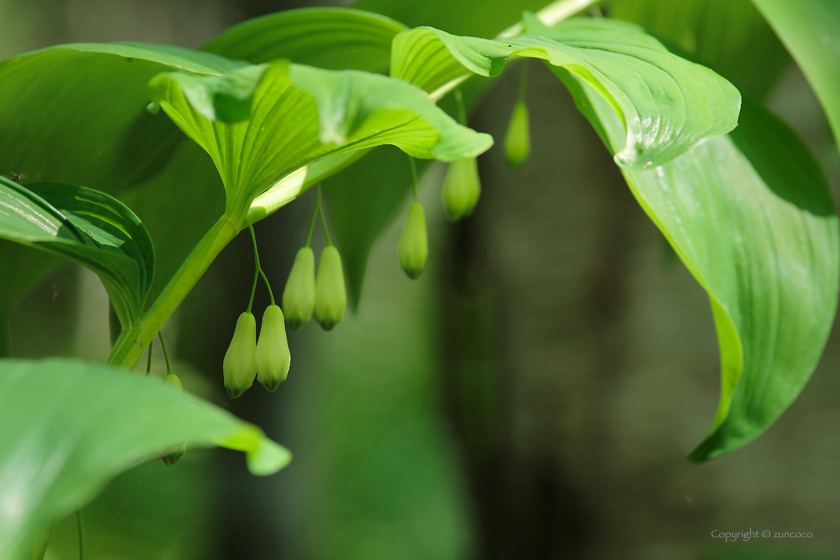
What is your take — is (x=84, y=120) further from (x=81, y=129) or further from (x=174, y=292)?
(x=174, y=292)

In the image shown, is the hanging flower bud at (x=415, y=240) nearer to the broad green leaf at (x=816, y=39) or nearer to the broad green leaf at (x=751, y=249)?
the broad green leaf at (x=751, y=249)

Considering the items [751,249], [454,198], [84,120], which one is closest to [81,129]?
[84,120]

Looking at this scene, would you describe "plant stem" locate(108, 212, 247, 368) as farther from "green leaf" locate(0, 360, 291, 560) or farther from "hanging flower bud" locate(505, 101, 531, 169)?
"hanging flower bud" locate(505, 101, 531, 169)

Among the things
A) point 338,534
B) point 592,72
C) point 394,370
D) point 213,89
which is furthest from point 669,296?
point 394,370

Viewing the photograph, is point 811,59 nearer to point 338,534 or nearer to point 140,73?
point 140,73

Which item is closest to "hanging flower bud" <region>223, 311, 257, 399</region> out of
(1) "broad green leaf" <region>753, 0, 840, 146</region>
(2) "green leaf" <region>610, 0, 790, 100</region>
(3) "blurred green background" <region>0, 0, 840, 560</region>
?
(3) "blurred green background" <region>0, 0, 840, 560</region>

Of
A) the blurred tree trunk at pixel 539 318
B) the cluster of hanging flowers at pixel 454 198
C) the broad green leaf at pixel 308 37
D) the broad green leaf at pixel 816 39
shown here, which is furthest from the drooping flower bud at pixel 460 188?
the blurred tree trunk at pixel 539 318
